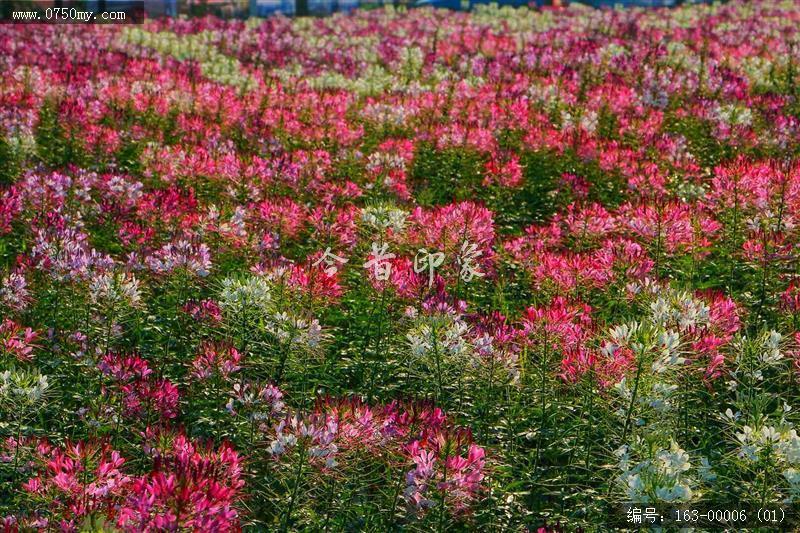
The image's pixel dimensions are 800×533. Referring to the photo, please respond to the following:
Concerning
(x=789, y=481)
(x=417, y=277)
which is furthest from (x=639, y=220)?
(x=789, y=481)

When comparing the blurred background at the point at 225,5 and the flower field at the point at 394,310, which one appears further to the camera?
the blurred background at the point at 225,5

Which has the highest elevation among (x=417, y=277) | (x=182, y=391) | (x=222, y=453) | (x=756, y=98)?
(x=756, y=98)

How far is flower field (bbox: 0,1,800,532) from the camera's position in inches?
141

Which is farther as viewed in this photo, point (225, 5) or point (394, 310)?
point (225, 5)

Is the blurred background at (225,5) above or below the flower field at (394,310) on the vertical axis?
above

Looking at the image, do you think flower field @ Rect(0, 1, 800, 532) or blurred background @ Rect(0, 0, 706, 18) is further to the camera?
blurred background @ Rect(0, 0, 706, 18)

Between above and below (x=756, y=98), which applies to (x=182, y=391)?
below

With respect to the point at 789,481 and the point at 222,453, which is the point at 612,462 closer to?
the point at 789,481

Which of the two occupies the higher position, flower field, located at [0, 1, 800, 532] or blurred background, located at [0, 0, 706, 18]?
blurred background, located at [0, 0, 706, 18]

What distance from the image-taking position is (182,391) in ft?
16.5

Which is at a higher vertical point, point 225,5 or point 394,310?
point 225,5

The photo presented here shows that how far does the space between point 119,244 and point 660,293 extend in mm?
4006

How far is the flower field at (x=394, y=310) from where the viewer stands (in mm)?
3594

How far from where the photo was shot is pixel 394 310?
523 cm
